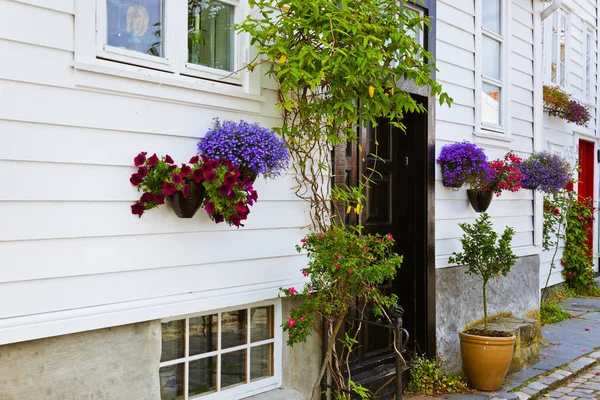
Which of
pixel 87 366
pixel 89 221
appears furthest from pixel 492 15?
Answer: pixel 87 366

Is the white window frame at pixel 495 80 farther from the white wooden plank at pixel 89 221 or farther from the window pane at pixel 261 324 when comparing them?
the white wooden plank at pixel 89 221

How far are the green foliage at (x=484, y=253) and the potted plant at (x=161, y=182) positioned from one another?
314cm

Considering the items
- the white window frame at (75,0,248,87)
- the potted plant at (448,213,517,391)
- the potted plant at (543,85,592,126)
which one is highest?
the potted plant at (543,85,592,126)

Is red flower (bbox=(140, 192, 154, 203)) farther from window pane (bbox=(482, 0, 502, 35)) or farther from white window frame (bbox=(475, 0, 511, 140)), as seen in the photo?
window pane (bbox=(482, 0, 502, 35))

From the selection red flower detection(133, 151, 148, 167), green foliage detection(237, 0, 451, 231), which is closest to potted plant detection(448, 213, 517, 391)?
green foliage detection(237, 0, 451, 231)

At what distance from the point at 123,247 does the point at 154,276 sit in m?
0.26

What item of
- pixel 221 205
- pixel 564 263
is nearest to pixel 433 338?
pixel 221 205

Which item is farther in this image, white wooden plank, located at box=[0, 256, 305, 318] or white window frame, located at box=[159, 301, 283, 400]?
white window frame, located at box=[159, 301, 283, 400]

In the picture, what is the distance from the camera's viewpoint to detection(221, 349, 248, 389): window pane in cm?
411

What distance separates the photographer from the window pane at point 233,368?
4113mm

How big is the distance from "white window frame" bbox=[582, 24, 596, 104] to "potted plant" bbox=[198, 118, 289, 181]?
30.0ft

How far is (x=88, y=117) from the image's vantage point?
3229 mm

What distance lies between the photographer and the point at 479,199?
6.24 metres

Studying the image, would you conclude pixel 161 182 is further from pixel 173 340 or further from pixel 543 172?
pixel 543 172
